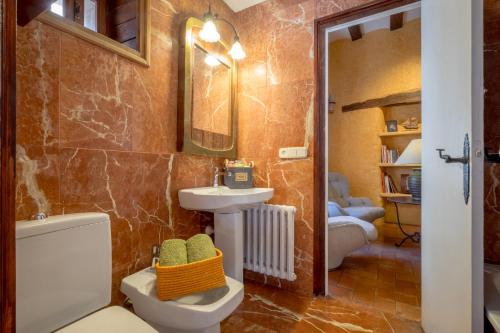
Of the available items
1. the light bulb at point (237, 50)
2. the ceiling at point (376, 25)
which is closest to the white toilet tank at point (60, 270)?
the light bulb at point (237, 50)

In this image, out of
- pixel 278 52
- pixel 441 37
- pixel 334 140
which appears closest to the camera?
pixel 441 37

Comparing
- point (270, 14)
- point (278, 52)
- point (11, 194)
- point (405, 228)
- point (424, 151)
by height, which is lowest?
point (405, 228)

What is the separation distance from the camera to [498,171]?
1.34 metres

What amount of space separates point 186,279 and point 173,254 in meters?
0.13

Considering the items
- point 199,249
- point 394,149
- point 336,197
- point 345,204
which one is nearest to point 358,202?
point 345,204

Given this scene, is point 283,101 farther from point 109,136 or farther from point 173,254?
point 173,254

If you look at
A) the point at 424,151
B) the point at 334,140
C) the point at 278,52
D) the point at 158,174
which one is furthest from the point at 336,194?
the point at 158,174

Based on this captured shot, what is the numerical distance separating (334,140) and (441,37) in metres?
2.69

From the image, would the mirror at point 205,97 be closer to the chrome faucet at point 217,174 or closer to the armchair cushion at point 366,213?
the chrome faucet at point 217,174

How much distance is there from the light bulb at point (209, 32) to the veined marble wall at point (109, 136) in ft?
0.52

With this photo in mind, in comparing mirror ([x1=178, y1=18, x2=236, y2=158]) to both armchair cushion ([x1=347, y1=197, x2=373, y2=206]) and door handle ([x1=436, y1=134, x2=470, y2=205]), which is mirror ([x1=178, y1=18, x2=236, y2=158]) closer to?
door handle ([x1=436, y1=134, x2=470, y2=205])

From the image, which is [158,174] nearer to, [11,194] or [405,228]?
[11,194]

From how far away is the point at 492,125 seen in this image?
135cm

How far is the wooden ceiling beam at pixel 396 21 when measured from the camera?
3.10m
